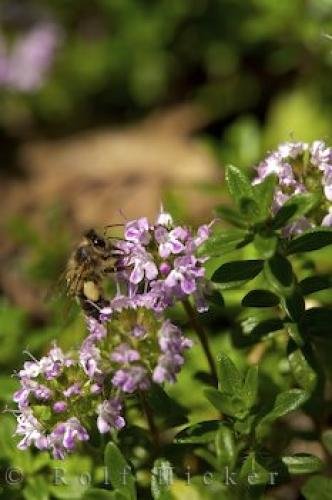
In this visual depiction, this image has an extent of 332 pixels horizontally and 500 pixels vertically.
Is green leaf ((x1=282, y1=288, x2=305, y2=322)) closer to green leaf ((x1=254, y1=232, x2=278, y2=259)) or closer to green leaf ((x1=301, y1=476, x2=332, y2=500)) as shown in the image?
green leaf ((x1=254, y1=232, x2=278, y2=259))

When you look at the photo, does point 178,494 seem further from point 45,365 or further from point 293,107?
point 293,107

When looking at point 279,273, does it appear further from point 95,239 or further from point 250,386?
point 95,239

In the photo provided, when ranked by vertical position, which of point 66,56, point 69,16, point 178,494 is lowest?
point 178,494

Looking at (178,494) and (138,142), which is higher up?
(138,142)

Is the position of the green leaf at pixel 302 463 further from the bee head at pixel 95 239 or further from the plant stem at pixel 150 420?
the bee head at pixel 95 239

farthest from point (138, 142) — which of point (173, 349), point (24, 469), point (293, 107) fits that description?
point (173, 349)

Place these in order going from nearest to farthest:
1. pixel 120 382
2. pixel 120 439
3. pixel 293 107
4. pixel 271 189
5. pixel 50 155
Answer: pixel 120 382 < pixel 271 189 < pixel 120 439 < pixel 293 107 < pixel 50 155

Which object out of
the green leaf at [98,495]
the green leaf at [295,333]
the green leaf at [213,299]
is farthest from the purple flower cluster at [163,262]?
the green leaf at [98,495]
